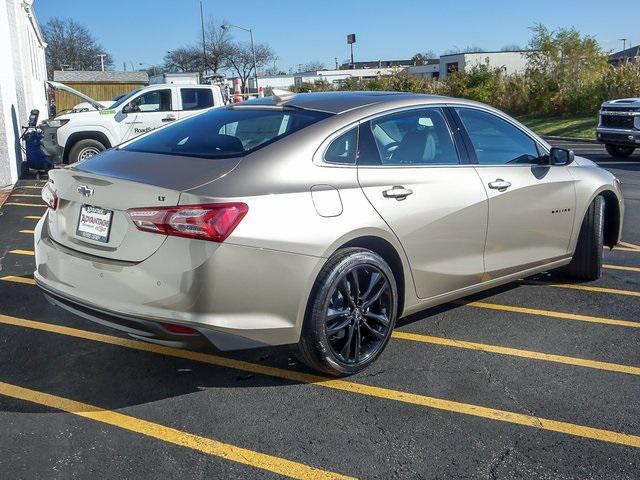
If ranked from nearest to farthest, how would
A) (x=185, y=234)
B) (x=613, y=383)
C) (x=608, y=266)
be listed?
(x=185, y=234), (x=613, y=383), (x=608, y=266)

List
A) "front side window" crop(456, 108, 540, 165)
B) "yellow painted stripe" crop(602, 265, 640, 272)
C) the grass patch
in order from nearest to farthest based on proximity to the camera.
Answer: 1. "front side window" crop(456, 108, 540, 165)
2. "yellow painted stripe" crop(602, 265, 640, 272)
3. the grass patch

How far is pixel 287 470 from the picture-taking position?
10.3 feet

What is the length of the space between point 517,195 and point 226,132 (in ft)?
6.96

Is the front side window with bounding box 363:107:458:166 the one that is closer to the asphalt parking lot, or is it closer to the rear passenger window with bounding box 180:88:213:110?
the asphalt parking lot

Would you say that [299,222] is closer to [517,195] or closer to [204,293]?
[204,293]

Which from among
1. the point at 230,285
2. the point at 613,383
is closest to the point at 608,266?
the point at 613,383

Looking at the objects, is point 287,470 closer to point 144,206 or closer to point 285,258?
point 285,258

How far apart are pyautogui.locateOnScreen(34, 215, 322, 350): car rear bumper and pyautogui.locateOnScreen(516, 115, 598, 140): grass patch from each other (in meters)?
21.8

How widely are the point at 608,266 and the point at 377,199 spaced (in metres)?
3.62

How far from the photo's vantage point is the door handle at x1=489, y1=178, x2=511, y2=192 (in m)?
4.89

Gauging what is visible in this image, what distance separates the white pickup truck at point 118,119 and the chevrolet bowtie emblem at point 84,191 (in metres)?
9.40

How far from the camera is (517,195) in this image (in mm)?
5074

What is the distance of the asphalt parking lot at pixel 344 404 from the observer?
10.5 feet

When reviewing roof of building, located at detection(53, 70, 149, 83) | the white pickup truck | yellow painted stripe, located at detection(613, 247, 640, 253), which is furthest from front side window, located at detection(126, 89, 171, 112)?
roof of building, located at detection(53, 70, 149, 83)
